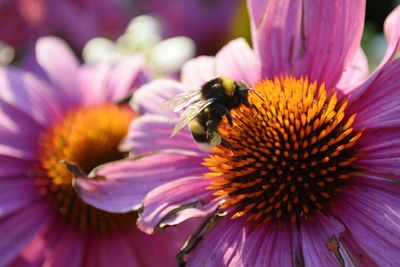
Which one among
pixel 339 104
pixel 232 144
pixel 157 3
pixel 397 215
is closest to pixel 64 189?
pixel 232 144

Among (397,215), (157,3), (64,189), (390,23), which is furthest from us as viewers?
(157,3)

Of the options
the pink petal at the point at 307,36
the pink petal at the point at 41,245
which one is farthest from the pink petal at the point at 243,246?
the pink petal at the point at 41,245

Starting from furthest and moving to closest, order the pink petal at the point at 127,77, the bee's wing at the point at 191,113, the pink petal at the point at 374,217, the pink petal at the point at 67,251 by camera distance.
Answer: the pink petal at the point at 127,77 < the pink petal at the point at 67,251 < the bee's wing at the point at 191,113 < the pink petal at the point at 374,217

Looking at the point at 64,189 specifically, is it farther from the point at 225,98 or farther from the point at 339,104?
the point at 339,104

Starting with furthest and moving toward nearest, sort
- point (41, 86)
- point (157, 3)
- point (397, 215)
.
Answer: point (157, 3) < point (41, 86) < point (397, 215)

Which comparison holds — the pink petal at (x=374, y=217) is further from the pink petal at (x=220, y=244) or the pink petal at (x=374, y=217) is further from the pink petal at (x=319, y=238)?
the pink petal at (x=220, y=244)

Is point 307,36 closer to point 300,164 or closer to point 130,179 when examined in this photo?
point 300,164
